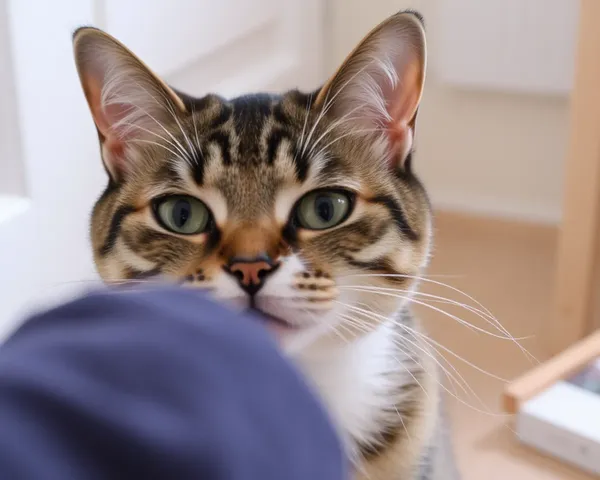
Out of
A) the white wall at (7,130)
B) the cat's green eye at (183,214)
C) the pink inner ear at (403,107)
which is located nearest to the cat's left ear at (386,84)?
the pink inner ear at (403,107)

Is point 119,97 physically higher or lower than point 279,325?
higher

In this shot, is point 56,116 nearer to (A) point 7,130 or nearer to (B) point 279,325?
(A) point 7,130

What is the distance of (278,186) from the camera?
63 centimetres

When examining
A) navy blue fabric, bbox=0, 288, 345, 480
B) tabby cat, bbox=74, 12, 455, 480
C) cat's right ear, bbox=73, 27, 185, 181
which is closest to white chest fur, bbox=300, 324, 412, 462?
tabby cat, bbox=74, 12, 455, 480

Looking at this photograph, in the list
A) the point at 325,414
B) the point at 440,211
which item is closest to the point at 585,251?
the point at 440,211

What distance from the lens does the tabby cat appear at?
0.61m

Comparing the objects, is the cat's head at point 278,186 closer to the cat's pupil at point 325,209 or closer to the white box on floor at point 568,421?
the cat's pupil at point 325,209

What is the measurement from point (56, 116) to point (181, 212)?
417 mm

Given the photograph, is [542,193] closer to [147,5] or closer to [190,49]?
[190,49]

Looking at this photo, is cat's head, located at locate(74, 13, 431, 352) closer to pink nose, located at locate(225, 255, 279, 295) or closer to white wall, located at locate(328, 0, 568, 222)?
pink nose, located at locate(225, 255, 279, 295)

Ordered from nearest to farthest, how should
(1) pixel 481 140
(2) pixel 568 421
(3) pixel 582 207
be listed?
(2) pixel 568 421 → (3) pixel 582 207 → (1) pixel 481 140

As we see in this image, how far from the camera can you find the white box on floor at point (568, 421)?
1.13m

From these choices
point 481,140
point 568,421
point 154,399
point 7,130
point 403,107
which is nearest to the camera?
point 154,399

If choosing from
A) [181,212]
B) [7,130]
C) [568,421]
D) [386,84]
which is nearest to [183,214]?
[181,212]
